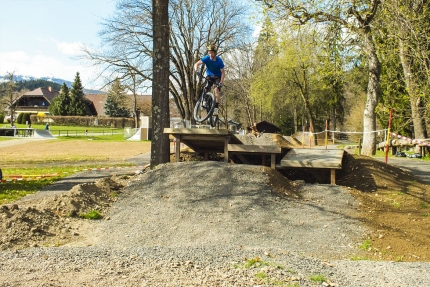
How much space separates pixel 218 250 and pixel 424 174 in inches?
445

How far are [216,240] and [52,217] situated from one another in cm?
301

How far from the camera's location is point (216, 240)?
22.9 ft

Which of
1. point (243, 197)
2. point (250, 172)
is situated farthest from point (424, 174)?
point (243, 197)

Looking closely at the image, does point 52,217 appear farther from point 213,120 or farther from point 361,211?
point 361,211

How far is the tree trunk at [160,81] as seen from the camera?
12.1m

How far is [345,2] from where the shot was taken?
18219mm

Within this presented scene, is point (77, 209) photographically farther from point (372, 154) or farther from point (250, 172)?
point (372, 154)

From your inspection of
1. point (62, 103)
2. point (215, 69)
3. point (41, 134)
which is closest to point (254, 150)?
point (215, 69)

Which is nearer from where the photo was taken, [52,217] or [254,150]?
[52,217]

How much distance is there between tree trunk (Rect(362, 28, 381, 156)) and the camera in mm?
19000

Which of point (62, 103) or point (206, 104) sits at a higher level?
point (62, 103)

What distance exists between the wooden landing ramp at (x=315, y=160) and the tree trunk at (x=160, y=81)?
134 inches

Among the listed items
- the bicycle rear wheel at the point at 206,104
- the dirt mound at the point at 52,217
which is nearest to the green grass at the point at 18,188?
the dirt mound at the point at 52,217

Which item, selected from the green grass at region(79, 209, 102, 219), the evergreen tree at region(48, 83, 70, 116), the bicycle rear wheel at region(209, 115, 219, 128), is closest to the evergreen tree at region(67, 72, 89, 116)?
the evergreen tree at region(48, 83, 70, 116)
